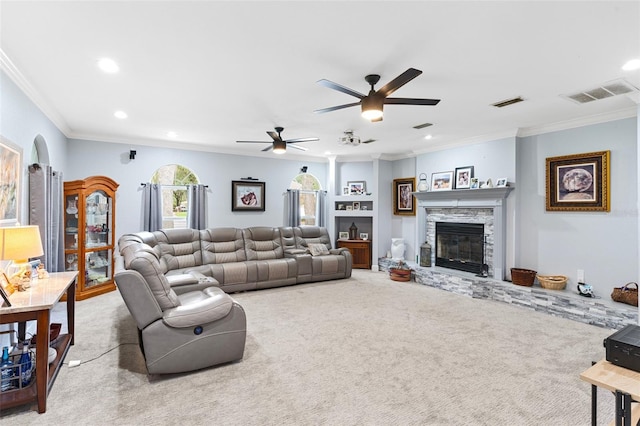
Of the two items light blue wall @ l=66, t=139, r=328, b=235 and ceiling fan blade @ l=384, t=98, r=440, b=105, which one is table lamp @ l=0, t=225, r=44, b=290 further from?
light blue wall @ l=66, t=139, r=328, b=235

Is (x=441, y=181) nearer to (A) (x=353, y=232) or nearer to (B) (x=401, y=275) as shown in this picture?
(B) (x=401, y=275)

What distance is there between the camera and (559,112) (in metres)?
4.17

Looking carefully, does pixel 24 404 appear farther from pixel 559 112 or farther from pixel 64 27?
pixel 559 112

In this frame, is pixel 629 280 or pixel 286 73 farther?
pixel 629 280

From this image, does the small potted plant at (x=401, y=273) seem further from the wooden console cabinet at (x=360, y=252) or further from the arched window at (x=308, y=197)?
the arched window at (x=308, y=197)

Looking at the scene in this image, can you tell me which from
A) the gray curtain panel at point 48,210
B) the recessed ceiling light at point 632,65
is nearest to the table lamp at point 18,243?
the gray curtain panel at point 48,210

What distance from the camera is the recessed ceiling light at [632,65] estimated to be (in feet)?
8.95

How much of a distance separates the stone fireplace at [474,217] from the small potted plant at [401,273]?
23.2 inches

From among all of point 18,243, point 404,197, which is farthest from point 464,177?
point 18,243

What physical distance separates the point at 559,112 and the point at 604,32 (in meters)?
2.15

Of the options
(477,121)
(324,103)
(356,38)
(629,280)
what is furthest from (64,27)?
(629,280)

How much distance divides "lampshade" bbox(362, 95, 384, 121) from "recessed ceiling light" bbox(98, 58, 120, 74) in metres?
2.23

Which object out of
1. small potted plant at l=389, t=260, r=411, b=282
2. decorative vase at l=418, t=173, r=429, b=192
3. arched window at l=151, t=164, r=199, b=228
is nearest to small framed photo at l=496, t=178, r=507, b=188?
decorative vase at l=418, t=173, r=429, b=192

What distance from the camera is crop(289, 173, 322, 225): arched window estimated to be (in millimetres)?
7848
